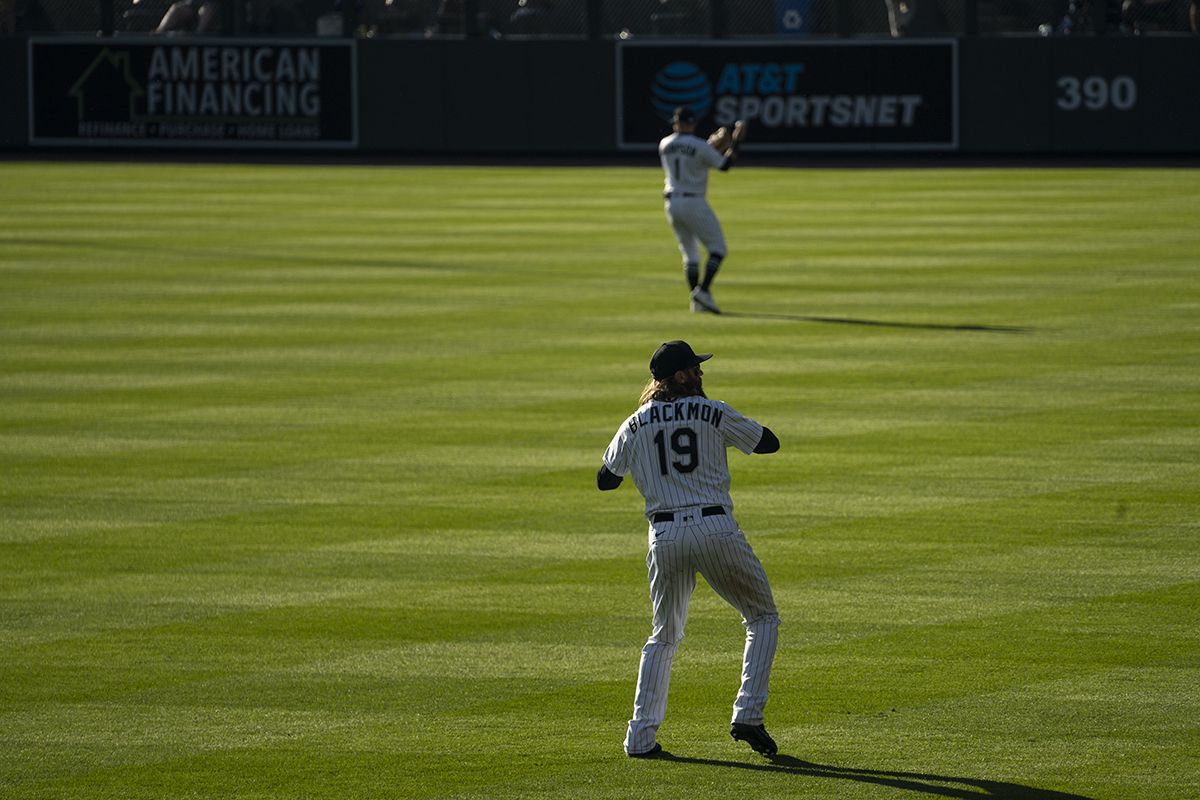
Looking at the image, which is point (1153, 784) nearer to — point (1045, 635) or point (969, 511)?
point (1045, 635)

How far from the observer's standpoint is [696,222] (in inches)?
731

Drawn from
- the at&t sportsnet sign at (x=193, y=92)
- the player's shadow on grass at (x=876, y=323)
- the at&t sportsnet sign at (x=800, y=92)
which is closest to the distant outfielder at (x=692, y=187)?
the player's shadow on grass at (x=876, y=323)

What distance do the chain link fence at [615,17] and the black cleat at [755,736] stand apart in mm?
27904

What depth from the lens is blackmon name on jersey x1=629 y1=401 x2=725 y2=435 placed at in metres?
6.40

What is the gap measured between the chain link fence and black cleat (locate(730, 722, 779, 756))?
1099 inches

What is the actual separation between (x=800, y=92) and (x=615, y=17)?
420 centimetres

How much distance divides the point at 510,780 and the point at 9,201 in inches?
983

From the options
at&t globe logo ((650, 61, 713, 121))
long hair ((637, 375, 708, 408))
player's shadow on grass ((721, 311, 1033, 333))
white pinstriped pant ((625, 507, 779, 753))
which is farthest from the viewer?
at&t globe logo ((650, 61, 713, 121))

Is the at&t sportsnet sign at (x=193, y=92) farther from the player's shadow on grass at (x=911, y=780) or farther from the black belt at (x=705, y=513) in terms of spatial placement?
the player's shadow on grass at (x=911, y=780)

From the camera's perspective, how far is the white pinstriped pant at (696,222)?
60.5 ft

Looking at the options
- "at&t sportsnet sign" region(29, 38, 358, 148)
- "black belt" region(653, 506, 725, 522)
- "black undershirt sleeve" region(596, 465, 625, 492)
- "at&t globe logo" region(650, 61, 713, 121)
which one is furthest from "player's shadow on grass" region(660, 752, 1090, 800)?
"at&t sportsnet sign" region(29, 38, 358, 148)

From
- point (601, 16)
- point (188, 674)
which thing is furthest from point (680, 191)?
point (601, 16)

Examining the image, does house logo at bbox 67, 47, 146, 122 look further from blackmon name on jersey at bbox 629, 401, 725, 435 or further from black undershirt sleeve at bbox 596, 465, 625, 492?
blackmon name on jersey at bbox 629, 401, 725, 435

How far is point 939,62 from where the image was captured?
32812mm
